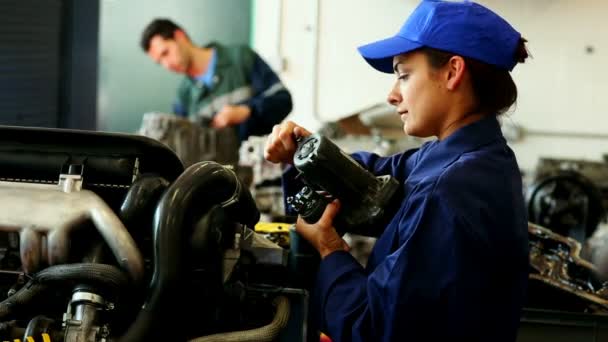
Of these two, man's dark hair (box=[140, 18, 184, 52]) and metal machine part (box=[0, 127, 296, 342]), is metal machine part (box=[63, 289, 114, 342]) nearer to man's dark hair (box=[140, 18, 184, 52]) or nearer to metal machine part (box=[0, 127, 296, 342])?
metal machine part (box=[0, 127, 296, 342])

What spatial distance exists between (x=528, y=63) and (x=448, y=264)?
159 inches

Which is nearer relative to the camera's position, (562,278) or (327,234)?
(327,234)

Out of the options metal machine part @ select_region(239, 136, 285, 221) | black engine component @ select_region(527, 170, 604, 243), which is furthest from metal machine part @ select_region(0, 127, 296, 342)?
black engine component @ select_region(527, 170, 604, 243)

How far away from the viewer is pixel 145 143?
1.11 meters

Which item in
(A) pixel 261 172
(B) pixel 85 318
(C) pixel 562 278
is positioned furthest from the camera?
(A) pixel 261 172

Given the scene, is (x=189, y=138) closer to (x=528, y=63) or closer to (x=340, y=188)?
(x=340, y=188)

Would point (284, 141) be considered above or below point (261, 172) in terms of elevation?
above

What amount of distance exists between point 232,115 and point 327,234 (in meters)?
2.54

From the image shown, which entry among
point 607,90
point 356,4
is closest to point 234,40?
point 356,4

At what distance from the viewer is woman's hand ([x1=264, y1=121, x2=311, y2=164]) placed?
1.35 m

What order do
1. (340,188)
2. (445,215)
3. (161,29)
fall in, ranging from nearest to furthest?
1. (445,215)
2. (340,188)
3. (161,29)

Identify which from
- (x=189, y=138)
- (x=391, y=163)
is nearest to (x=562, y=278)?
(x=391, y=163)

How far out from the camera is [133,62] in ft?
→ 14.9

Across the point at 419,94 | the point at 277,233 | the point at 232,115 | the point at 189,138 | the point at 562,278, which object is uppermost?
the point at 419,94
